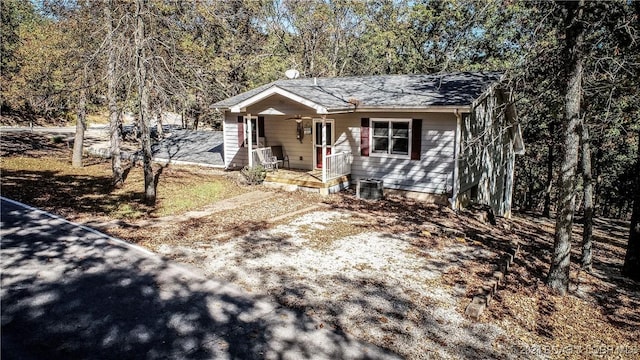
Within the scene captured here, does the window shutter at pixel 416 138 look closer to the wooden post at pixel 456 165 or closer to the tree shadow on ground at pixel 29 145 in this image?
the wooden post at pixel 456 165

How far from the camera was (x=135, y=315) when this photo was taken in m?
5.28

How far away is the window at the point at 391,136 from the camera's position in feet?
42.1

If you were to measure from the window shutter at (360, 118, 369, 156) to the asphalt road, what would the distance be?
823cm

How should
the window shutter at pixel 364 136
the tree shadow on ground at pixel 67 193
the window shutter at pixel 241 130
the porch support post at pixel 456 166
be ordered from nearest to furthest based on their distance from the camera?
1. the tree shadow on ground at pixel 67 193
2. the porch support post at pixel 456 166
3. the window shutter at pixel 364 136
4. the window shutter at pixel 241 130

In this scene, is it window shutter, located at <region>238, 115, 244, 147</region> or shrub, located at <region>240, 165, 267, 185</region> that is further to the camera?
window shutter, located at <region>238, 115, 244, 147</region>

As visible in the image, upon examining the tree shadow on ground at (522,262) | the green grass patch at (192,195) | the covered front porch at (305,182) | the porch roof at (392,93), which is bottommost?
the tree shadow on ground at (522,262)

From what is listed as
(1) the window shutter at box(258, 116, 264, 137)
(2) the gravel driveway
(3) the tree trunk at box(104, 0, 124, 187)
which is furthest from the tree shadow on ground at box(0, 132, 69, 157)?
(2) the gravel driveway

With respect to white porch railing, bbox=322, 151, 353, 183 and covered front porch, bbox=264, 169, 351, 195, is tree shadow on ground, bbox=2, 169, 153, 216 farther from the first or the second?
white porch railing, bbox=322, 151, 353, 183

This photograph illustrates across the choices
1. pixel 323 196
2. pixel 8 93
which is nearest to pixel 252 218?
pixel 323 196

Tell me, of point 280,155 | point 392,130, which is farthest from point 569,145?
point 280,155

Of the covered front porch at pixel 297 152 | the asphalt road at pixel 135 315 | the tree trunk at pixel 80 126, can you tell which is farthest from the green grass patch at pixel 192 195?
the tree trunk at pixel 80 126

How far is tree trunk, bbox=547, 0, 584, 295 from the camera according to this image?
20.7 ft

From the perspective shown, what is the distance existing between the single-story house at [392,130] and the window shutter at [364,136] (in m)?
0.02

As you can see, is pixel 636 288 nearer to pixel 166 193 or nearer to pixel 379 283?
pixel 379 283
